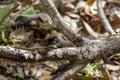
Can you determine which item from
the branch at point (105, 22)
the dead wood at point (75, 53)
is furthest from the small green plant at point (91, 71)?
the branch at point (105, 22)

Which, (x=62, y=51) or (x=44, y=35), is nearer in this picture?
(x=62, y=51)

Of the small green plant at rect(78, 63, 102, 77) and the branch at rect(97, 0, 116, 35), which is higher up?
the branch at rect(97, 0, 116, 35)

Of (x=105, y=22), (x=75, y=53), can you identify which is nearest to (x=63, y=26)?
(x=75, y=53)

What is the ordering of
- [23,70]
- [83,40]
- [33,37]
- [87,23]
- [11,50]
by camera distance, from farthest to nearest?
[87,23] < [33,37] < [23,70] < [83,40] < [11,50]

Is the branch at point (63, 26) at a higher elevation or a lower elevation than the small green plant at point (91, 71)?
higher

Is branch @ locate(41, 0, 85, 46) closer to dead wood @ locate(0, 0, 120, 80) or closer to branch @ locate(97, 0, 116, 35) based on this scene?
dead wood @ locate(0, 0, 120, 80)

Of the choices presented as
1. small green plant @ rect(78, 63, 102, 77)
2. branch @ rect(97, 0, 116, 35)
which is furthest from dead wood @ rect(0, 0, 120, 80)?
branch @ rect(97, 0, 116, 35)

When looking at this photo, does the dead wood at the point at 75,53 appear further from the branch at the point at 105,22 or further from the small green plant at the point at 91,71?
the branch at the point at 105,22

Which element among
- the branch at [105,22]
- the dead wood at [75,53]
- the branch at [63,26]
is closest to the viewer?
the dead wood at [75,53]

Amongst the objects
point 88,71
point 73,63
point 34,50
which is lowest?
point 88,71

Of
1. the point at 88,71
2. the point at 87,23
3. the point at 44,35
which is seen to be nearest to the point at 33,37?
the point at 44,35

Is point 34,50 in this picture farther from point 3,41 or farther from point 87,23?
point 87,23
